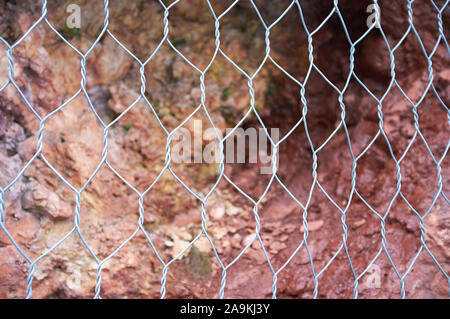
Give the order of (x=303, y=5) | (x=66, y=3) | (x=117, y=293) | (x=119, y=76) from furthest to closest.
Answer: (x=303, y=5) < (x=119, y=76) < (x=66, y=3) < (x=117, y=293)

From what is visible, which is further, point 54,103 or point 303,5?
point 303,5

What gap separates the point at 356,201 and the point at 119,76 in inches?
40.4

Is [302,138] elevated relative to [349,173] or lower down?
elevated

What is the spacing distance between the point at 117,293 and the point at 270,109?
37.6 inches

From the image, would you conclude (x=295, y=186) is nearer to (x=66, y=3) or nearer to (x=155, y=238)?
(x=155, y=238)

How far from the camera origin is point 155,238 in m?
1.47

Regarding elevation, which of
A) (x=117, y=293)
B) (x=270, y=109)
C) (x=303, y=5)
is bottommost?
(x=117, y=293)

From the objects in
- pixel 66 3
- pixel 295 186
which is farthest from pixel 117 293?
pixel 66 3

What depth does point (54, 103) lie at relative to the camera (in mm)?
1421

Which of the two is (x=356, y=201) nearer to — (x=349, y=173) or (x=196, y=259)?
(x=349, y=173)

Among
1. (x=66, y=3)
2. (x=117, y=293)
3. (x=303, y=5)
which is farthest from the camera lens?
(x=303, y=5)

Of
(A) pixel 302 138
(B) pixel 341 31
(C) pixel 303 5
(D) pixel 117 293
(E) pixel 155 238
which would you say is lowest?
(D) pixel 117 293

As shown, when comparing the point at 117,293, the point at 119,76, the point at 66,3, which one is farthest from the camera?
the point at 119,76

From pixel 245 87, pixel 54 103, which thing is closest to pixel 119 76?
pixel 54 103
